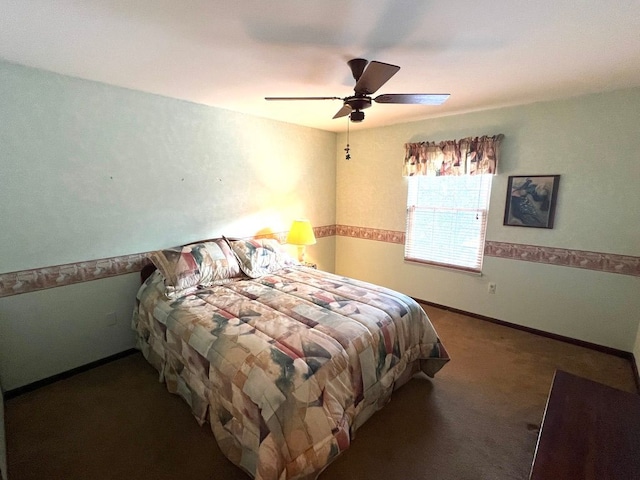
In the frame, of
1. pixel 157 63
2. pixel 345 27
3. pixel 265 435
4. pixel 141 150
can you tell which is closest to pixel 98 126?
pixel 141 150

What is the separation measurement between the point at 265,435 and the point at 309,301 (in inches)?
40.2

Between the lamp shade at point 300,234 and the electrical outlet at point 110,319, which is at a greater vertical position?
the lamp shade at point 300,234

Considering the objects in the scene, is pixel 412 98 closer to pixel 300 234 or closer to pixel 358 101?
pixel 358 101

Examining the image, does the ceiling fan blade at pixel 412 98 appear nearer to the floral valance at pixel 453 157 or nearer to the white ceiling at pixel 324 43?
the white ceiling at pixel 324 43

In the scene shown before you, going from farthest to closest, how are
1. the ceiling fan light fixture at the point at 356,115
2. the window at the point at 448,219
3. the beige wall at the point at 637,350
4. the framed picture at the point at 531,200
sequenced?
the window at the point at 448,219 → the framed picture at the point at 531,200 → the beige wall at the point at 637,350 → the ceiling fan light fixture at the point at 356,115

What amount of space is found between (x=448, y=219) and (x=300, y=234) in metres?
1.83


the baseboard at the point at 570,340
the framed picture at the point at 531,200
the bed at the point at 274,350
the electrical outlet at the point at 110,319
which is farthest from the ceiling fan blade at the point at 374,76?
the baseboard at the point at 570,340

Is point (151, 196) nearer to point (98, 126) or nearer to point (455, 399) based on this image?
point (98, 126)

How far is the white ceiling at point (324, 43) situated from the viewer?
1.37m

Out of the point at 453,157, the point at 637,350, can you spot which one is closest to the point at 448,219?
the point at 453,157

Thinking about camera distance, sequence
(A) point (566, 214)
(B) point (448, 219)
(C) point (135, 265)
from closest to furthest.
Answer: (C) point (135, 265), (A) point (566, 214), (B) point (448, 219)

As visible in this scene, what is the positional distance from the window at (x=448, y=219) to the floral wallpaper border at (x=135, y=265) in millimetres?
236

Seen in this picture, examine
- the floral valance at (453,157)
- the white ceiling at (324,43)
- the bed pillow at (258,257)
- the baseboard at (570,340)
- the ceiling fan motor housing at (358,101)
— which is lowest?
the baseboard at (570,340)

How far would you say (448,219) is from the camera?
3.58m
